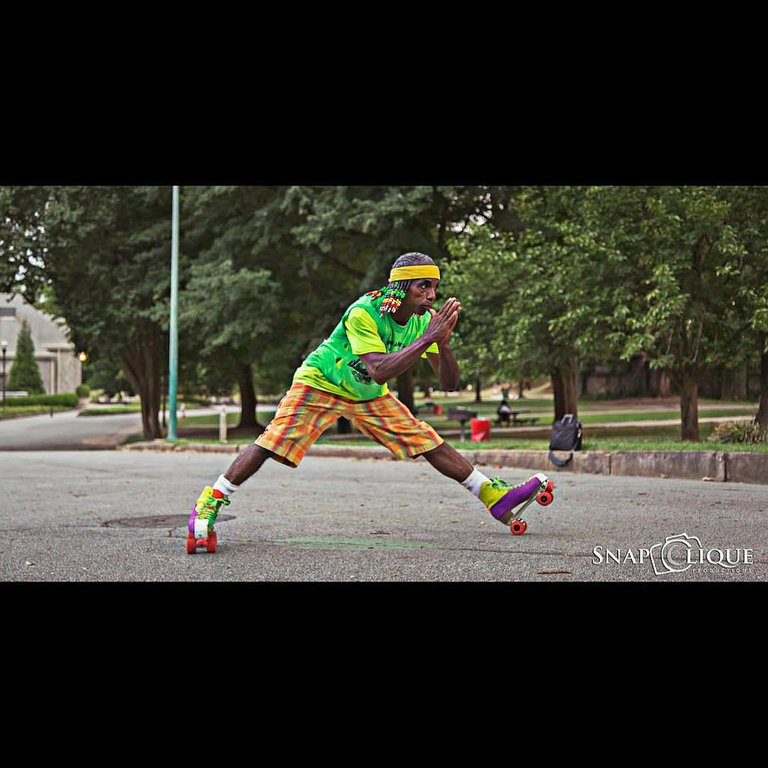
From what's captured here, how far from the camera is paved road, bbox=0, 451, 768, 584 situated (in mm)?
5629

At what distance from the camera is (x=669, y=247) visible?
16875mm

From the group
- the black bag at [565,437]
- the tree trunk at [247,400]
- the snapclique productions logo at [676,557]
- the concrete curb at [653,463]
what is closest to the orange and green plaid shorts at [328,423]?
the snapclique productions logo at [676,557]

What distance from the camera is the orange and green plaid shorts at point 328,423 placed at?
6145 mm

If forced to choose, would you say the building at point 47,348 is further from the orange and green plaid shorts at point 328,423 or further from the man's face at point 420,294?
the man's face at point 420,294

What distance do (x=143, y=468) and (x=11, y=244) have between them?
15.4 m

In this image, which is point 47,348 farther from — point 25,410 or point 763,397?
point 763,397

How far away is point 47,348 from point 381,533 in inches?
3370

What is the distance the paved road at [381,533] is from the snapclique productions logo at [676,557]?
1cm

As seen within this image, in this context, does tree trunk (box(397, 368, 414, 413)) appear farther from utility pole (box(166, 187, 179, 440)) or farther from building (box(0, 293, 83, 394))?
building (box(0, 293, 83, 394))

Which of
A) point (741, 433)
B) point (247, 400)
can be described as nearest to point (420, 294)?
point (741, 433)

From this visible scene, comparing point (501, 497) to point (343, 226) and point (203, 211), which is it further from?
point (203, 211)

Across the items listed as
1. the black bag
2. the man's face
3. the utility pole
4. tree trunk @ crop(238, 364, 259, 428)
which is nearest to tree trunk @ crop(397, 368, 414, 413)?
the utility pole

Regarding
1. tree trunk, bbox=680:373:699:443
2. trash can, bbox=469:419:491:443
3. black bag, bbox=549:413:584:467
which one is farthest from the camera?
trash can, bbox=469:419:491:443

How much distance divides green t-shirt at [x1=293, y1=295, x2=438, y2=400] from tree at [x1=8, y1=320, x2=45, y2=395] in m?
75.5
